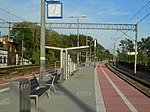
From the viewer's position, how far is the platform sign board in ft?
52.9

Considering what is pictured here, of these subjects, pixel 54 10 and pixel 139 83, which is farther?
pixel 139 83

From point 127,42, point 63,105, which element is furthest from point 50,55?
point 63,105

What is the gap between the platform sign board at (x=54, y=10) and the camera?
16109 mm

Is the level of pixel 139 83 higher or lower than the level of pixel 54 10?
lower

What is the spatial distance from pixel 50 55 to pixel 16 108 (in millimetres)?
69620

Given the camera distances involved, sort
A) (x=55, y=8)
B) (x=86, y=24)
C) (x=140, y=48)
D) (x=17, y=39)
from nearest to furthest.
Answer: (x=55, y=8) → (x=86, y=24) → (x=17, y=39) → (x=140, y=48)

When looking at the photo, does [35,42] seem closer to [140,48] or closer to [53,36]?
[53,36]

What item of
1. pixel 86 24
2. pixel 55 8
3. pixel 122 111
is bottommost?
pixel 122 111

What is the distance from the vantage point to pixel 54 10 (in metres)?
16.2

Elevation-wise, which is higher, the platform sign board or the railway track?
the platform sign board

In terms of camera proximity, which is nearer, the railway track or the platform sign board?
the platform sign board

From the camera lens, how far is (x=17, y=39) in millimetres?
99062

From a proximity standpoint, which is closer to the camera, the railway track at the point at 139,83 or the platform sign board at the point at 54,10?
the platform sign board at the point at 54,10

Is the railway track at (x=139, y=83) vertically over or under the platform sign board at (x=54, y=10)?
under
